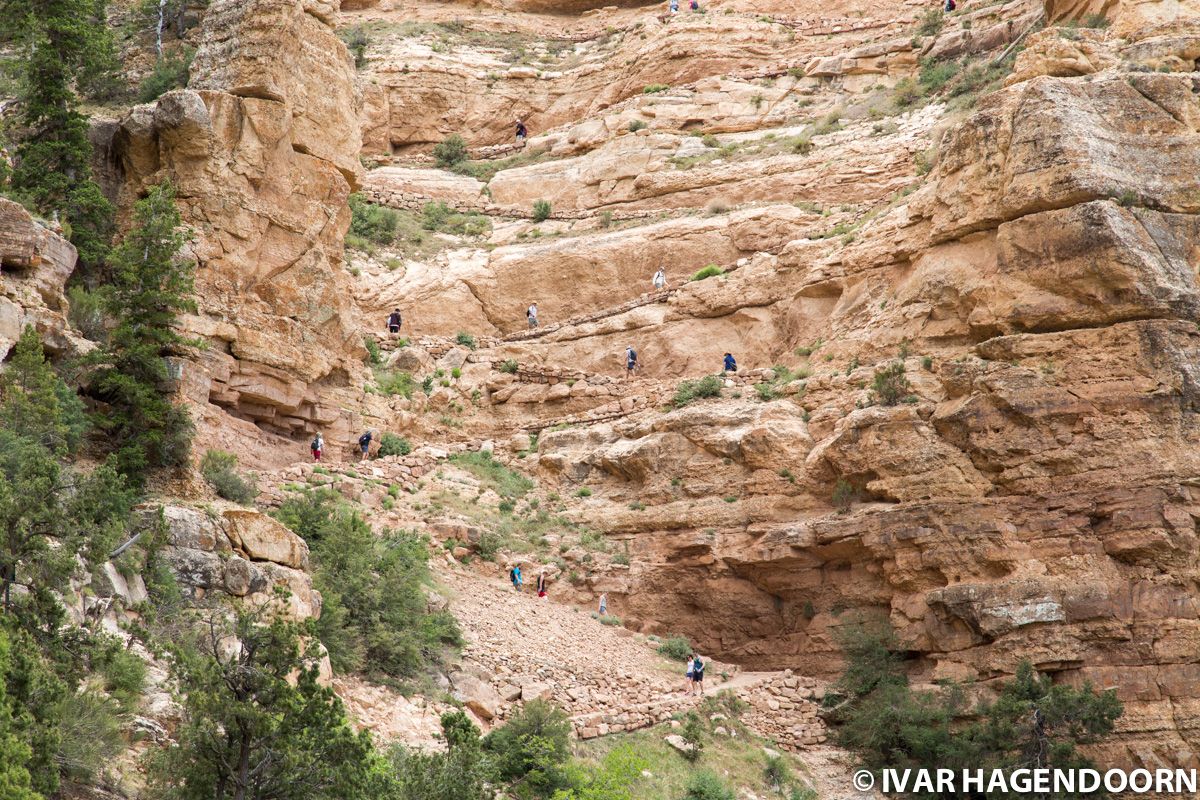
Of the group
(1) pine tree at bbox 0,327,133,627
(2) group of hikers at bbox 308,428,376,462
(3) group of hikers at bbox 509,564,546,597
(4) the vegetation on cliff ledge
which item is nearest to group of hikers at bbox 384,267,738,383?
(2) group of hikers at bbox 308,428,376,462

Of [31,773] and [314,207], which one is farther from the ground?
[314,207]

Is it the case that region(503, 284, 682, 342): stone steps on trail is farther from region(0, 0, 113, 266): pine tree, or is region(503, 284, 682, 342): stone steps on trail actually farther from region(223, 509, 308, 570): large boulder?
region(223, 509, 308, 570): large boulder

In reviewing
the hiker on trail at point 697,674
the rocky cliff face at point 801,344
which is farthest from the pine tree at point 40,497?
the hiker on trail at point 697,674

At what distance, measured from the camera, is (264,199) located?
1182 inches

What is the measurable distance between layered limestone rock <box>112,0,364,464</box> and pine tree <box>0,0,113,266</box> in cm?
138

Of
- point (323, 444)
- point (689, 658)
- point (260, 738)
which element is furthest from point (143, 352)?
point (689, 658)

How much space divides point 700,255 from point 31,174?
17.4 meters

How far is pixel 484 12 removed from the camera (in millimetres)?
54188

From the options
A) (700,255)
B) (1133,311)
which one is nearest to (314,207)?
(700,255)

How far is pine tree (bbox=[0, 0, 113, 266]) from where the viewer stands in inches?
1040

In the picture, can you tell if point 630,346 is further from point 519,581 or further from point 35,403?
point 35,403

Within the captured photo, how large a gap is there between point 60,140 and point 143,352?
708cm

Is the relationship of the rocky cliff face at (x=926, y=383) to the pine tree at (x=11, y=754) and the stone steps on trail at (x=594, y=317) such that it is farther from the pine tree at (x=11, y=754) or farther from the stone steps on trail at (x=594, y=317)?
the pine tree at (x=11, y=754)

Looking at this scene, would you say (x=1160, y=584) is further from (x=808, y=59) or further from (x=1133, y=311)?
(x=808, y=59)
